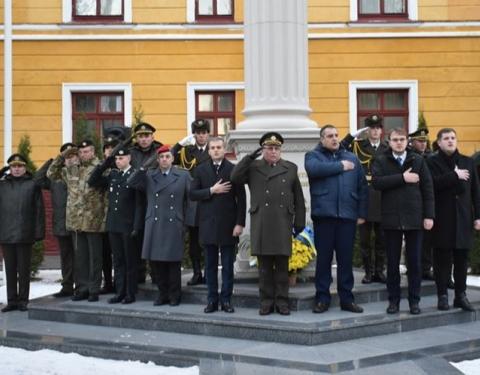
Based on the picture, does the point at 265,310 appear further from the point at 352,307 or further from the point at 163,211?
the point at 163,211

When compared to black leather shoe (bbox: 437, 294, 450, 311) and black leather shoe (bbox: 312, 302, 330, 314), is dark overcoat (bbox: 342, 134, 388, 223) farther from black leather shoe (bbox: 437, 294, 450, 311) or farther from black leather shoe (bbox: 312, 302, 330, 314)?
black leather shoe (bbox: 312, 302, 330, 314)

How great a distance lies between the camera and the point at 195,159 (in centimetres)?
938

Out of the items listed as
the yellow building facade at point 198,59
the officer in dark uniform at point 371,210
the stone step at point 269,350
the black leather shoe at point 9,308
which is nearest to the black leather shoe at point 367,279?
the officer in dark uniform at point 371,210

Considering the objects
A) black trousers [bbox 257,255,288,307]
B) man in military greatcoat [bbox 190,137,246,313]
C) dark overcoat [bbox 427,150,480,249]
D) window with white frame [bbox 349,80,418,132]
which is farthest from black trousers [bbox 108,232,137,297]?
window with white frame [bbox 349,80,418,132]

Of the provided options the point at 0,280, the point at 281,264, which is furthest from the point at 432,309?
the point at 0,280

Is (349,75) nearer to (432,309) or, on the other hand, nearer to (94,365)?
(432,309)

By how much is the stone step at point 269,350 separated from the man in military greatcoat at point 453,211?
0.52 metres

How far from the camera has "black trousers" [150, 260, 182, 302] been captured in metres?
8.61

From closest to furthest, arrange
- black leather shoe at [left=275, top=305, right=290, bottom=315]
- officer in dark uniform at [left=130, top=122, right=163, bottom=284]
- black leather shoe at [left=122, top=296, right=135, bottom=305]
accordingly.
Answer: black leather shoe at [left=275, top=305, right=290, bottom=315] < black leather shoe at [left=122, top=296, right=135, bottom=305] < officer in dark uniform at [left=130, top=122, right=163, bottom=284]

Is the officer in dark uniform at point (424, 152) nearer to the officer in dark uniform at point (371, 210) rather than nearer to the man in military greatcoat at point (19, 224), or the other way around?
the officer in dark uniform at point (371, 210)

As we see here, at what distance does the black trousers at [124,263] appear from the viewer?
28.9 ft

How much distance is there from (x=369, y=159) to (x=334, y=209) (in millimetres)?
1814

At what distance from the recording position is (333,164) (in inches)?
308

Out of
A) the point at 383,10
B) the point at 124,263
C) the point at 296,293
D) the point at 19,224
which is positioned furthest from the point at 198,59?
the point at 296,293
